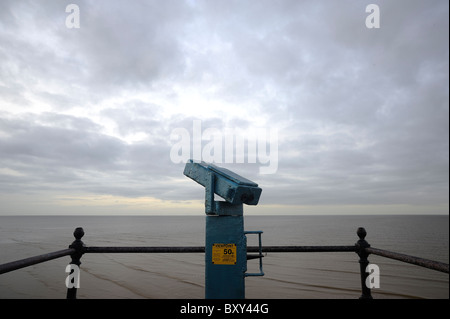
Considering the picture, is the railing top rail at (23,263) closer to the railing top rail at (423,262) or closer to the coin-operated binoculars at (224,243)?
the coin-operated binoculars at (224,243)

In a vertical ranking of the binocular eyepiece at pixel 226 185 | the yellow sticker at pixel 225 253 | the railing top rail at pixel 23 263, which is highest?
the binocular eyepiece at pixel 226 185

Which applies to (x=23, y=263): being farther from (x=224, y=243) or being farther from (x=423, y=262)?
(x=423, y=262)

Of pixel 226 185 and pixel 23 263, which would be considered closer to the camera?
pixel 226 185

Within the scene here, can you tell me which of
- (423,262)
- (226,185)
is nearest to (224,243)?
(226,185)

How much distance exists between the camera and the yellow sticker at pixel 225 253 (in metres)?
Answer: 2.32

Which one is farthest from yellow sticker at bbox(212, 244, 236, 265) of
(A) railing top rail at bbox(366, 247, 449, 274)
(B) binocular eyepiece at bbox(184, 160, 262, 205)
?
(A) railing top rail at bbox(366, 247, 449, 274)

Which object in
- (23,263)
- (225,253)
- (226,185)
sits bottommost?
(23,263)

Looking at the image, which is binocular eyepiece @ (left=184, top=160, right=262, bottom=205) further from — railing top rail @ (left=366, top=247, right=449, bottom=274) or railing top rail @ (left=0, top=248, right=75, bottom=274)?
railing top rail @ (left=0, top=248, right=75, bottom=274)

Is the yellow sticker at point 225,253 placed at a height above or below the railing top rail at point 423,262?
above

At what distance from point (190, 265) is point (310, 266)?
710 cm

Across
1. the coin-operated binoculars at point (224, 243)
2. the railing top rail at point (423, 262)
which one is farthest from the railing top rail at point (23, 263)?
the railing top rail at point (423, 262)

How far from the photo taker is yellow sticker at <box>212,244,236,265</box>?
2.32 m

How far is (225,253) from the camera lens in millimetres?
2322

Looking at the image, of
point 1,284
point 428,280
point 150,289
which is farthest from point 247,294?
point 428,280
